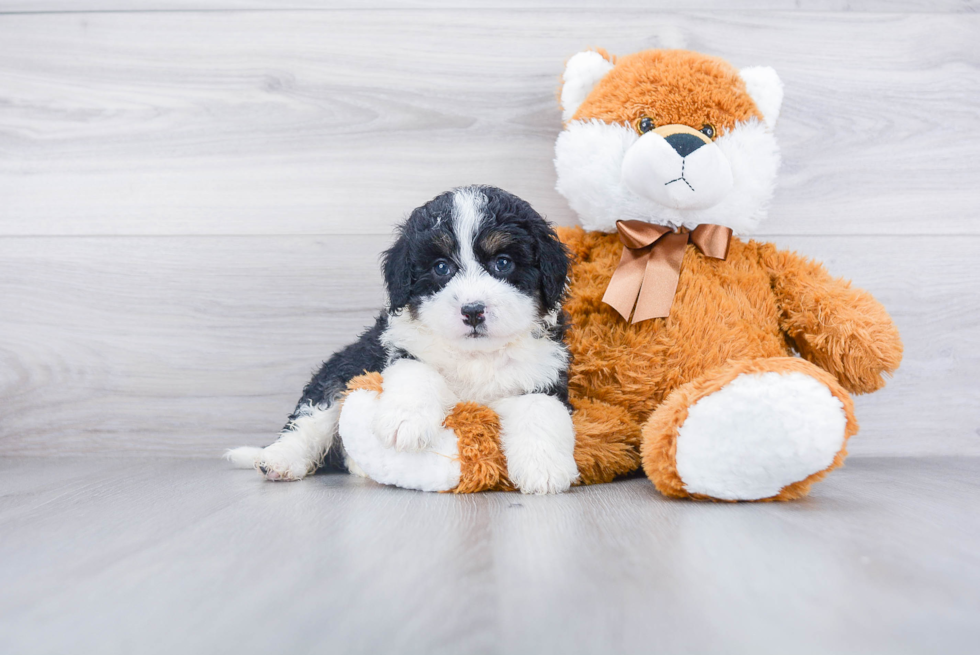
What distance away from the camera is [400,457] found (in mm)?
1108

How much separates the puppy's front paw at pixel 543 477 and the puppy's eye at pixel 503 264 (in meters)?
0.33

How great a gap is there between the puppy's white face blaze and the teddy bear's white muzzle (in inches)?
12.9

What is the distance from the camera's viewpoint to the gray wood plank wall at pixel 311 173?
1.62 m

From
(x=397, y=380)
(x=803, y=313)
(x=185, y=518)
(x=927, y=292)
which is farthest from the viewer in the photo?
(x=927, y=292)

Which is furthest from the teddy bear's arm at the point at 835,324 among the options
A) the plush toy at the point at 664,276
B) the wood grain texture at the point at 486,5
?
the wood grain texture at the point at 486,5

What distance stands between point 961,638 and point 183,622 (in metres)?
0.71

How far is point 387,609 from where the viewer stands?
641 mm

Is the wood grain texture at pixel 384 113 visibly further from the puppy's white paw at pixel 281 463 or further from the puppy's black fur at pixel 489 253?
the puppy's white paw at pixel 281 463

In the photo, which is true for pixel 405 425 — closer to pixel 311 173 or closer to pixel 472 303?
pixel 472 303

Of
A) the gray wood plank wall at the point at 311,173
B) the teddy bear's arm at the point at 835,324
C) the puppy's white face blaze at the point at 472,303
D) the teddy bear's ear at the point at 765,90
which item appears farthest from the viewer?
the gray wood plank wall at the point at 311,173

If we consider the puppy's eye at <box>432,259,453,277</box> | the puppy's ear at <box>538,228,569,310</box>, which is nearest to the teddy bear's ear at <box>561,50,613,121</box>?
the puppy's ear at <box>538,228,569,310</box>

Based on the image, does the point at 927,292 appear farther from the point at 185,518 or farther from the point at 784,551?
the point at 185,518

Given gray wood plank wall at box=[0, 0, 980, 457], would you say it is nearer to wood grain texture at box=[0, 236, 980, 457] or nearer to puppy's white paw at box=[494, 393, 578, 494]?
wood grain texture at box=[0, 236, 980, 457]

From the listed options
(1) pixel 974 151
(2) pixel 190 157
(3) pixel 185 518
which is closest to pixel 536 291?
(3) pixel 185 518
